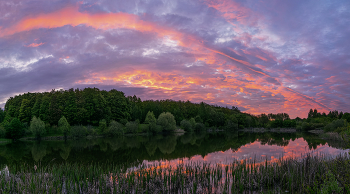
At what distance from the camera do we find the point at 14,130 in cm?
5188

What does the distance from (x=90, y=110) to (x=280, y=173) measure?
6939 centimetres

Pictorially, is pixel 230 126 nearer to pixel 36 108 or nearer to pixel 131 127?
pixel 131 127

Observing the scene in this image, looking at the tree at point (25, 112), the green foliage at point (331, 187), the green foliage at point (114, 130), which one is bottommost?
the green foliage at point (114, 130)

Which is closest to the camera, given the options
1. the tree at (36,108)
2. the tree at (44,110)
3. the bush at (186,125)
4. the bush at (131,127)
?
the tree at (44,110)

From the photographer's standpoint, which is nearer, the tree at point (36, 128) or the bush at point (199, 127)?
the tree at point (36, 128)

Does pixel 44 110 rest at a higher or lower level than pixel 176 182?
higher

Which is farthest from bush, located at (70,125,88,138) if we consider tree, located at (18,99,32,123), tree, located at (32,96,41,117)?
tree, located at (18,99,32,123)

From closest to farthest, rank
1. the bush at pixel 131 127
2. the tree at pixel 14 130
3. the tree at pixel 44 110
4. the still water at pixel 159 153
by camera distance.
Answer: the still water at pixel 159 153, the tree at pixel 14 130, the tree at pixel 44 110, the bush at pixel 131 127

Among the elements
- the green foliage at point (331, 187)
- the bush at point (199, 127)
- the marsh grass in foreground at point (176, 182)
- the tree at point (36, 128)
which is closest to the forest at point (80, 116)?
the tree at point (36, 128)

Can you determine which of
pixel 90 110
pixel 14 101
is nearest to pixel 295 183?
pixel 90 110

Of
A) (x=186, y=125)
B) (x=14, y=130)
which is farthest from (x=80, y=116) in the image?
(x=186, y=125)

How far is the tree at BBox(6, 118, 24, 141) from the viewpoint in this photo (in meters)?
51.6

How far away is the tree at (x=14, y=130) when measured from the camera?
51.6 meters

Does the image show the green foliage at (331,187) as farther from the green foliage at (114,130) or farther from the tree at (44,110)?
the tree at (44,110)
